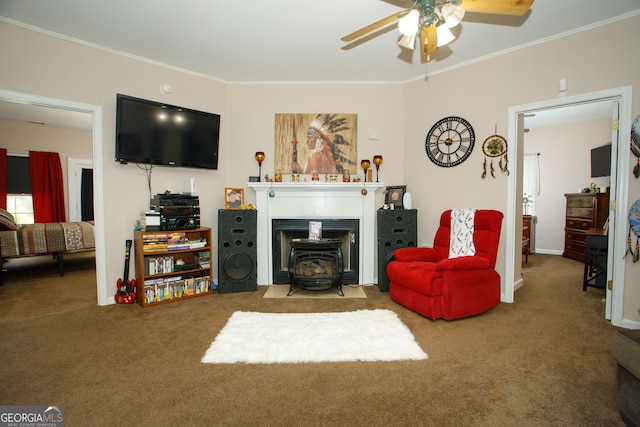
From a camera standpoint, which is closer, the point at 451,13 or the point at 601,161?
the point at 451,13

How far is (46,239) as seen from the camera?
4.09 metres

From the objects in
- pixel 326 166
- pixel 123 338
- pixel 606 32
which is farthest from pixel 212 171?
pixel 606 32

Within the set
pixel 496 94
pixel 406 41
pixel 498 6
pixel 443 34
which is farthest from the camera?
pixel 496 94

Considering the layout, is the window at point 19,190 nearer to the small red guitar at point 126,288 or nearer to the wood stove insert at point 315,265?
the small red guitar at point 126,288

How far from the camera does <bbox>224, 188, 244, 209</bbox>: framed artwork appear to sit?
11.6ft

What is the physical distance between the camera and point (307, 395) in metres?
1.61

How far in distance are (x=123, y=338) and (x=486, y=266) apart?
325cm

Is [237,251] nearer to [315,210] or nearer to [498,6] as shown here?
[315,210]

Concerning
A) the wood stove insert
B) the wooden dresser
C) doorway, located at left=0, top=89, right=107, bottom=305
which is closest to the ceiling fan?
the wood stove insert

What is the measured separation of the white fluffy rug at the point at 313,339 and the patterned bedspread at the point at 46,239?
132 inches

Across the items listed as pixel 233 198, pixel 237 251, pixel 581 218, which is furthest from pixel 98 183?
pixel 581 218

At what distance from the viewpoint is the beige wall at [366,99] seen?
2.60 metres

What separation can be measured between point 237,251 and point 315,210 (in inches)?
43.3

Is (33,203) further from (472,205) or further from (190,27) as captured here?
(472,205)
